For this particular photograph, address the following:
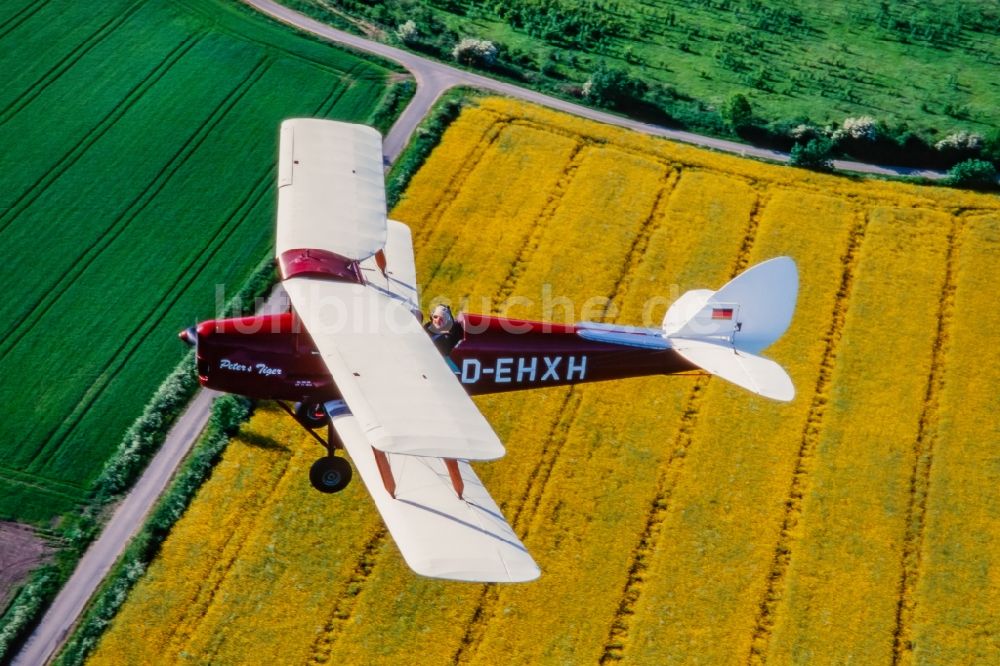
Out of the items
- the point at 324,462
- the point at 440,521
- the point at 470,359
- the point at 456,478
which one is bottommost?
the point at 324,462

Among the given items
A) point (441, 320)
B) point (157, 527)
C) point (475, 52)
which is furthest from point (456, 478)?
point (475, 52)

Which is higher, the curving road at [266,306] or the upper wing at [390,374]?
the upper wing at [390,374]

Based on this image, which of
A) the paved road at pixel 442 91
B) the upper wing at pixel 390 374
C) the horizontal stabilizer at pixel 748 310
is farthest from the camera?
the paved road at pixel 442 91

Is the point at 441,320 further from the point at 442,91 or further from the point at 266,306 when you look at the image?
the point at 442,91

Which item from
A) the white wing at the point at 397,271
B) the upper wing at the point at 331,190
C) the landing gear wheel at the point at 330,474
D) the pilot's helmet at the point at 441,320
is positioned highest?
the upper wing at the point at 331,190

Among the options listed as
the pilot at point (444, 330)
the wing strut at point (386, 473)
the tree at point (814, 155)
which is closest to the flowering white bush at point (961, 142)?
the tree at point (814, 155)

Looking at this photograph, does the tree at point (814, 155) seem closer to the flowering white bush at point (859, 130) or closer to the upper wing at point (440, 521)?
the flowering white bush at point (859, 130)

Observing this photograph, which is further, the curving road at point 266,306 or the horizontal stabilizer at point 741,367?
the curving road at point 266,306

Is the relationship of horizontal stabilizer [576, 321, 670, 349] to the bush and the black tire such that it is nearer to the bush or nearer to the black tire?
the black tire
